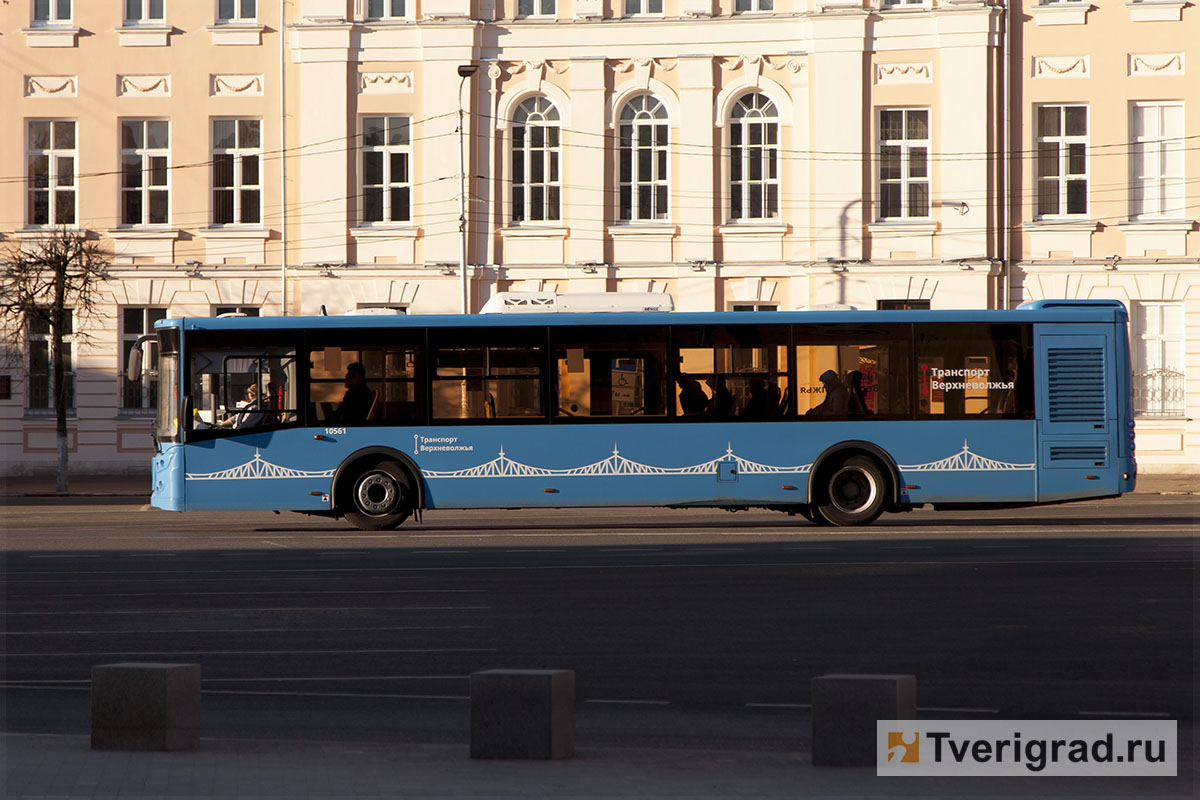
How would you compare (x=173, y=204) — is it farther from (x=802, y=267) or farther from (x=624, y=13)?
(x=802, y=267)

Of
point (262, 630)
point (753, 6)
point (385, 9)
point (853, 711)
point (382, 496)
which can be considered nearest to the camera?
point (853, 711)

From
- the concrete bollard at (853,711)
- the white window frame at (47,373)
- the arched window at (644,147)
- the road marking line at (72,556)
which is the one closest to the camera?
the concrete bollard at (853,711)

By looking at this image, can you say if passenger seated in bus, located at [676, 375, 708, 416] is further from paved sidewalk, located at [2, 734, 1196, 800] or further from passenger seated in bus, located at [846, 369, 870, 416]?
paved sidewalk, located at [2, 734, 1196, 800]

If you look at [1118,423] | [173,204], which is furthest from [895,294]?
[173,204]

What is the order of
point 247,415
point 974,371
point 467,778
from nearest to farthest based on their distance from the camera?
point 467,778, point 247,415, point 974,371

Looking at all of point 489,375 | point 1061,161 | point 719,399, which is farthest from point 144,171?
point 1061,161

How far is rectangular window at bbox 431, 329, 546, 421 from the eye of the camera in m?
21.8

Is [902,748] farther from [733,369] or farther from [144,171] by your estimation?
[144,171]

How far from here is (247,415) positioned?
70.8 feet

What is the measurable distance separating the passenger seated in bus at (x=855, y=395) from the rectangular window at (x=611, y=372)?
2.51 meters

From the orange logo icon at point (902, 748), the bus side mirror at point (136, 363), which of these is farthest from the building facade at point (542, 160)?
the orange logo icon at point (902, 748)

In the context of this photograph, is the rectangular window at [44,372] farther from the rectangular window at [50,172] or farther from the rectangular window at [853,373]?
the rectangular window at [853,373]

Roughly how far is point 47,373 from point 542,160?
41.0 ft

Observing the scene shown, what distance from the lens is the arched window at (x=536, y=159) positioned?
121ft
